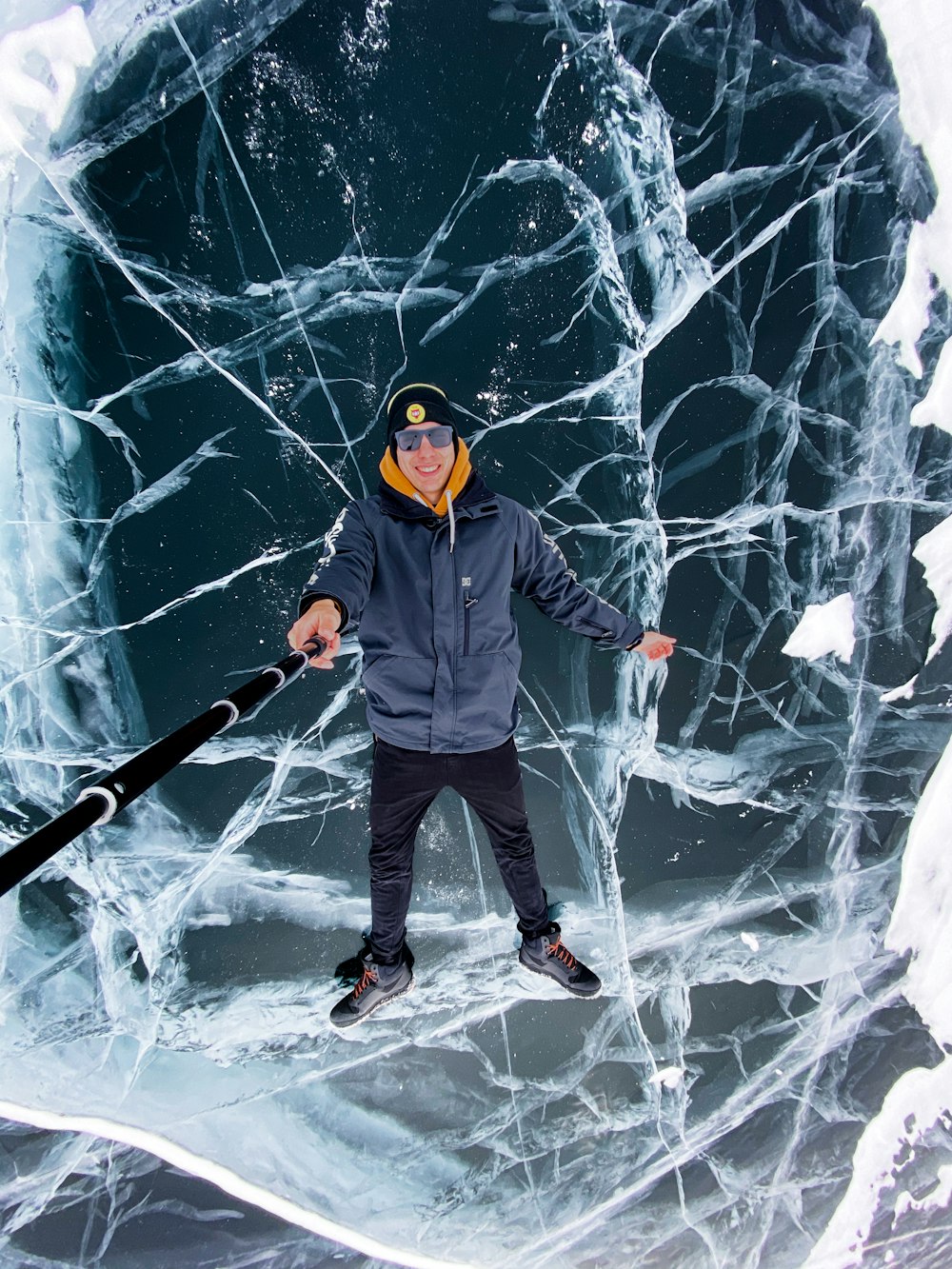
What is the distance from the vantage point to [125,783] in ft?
2.52

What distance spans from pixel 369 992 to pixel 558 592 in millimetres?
1320

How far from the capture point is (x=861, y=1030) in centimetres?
259

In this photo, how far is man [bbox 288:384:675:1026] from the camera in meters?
1.50

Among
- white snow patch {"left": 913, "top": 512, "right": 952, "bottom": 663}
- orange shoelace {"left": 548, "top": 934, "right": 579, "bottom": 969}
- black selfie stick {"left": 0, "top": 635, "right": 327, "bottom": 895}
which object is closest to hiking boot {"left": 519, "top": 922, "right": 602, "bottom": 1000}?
orange shoelace {"left": 548, "top": 934, "right": 579, "bottom": 969}

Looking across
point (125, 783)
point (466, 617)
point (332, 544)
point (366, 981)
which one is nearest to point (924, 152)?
point (466, 617)

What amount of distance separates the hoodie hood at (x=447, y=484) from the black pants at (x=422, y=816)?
0.67 m

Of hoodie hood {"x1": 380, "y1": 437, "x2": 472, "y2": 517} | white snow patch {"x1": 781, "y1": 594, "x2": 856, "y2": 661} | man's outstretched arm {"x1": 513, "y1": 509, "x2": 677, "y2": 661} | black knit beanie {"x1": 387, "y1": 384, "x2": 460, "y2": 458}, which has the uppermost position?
black knit beanie {"x1": 387, "y1": 384, "x2": 460, "y2": 458}

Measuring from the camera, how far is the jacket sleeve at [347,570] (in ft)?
4.14

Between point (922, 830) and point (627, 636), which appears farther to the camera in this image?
point (922, 830)

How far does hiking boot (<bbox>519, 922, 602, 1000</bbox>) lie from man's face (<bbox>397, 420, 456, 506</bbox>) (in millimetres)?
1345

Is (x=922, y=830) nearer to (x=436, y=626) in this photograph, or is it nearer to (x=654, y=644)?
(x=654, y=644)

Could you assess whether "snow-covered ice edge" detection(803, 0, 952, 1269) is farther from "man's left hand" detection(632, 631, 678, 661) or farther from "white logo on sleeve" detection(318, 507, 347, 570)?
"white logo on sleeve" detection(318, 507, 347, 570)

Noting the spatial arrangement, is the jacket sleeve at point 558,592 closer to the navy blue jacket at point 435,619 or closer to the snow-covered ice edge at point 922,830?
the navy blue jacket at point 435,619

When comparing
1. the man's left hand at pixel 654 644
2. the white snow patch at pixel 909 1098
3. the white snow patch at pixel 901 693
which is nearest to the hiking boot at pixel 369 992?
the man's left hand at pixel 654 644
